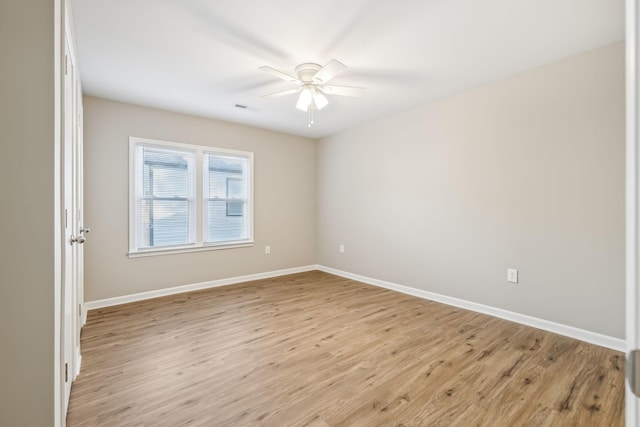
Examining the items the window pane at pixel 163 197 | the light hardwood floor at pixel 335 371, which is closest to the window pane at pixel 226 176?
the window pane at pixel 163 197

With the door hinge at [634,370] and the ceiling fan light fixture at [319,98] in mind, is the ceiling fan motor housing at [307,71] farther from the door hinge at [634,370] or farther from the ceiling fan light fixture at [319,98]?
the door hinge at [634,370]

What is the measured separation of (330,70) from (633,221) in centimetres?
231

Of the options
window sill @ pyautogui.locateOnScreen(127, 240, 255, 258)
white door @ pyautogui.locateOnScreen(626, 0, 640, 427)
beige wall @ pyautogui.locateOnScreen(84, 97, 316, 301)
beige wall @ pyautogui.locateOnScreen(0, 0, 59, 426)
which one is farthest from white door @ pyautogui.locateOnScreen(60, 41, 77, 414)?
window sill @ pyautogui.locateOnScreen(127, 240, 255, 258)

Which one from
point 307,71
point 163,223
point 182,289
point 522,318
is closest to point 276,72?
point 307,71

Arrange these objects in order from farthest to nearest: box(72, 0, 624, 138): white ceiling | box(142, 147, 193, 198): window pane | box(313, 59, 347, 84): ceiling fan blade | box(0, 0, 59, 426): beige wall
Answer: box(142, 147, 193, 198): window pane, box(313, 59, 347, 84): ceiling fan blade, box(72, 0, 624, 138): white ceiling, box(0, 0, 59, 426): beige wall

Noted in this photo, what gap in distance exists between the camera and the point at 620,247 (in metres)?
2.35

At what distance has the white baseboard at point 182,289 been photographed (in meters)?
3.41

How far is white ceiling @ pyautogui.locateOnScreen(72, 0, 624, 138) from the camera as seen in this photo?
1.94 meters

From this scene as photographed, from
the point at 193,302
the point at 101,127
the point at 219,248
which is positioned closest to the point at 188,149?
the point at 101,127

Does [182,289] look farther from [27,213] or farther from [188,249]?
[27,213]

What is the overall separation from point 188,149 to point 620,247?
15.4 ft

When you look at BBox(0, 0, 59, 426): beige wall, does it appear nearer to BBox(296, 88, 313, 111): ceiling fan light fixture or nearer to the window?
BBox(296, 88, 313, 111): ceiling fan light fixture

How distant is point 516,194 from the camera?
9.54 feet

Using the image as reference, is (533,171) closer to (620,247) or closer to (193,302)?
(620,247)
